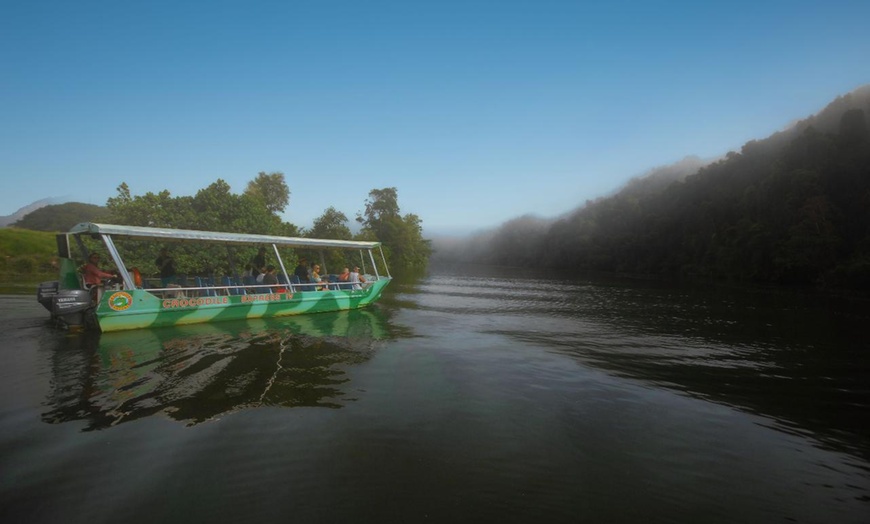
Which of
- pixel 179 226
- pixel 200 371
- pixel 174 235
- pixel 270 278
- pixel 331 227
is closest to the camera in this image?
pixel 200 371

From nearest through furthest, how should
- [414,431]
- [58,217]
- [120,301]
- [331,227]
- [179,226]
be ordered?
[414,431] < [120,301] < [179,226] < [331,227] < [58,217]

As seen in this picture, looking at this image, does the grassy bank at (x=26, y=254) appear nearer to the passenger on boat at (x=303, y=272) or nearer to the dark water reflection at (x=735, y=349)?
the passenger on boat at (x=303, y=272)

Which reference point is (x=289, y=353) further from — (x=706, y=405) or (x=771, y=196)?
(x=771, y=196)

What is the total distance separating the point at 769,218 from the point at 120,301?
69.3 meters

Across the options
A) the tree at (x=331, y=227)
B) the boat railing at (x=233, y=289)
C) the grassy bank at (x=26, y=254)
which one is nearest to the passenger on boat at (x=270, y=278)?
the boat railing at (x=233, y=289)

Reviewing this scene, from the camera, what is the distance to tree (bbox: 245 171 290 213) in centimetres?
7306

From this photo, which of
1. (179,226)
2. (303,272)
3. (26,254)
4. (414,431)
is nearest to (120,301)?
(303,272)

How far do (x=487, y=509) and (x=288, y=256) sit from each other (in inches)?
1448

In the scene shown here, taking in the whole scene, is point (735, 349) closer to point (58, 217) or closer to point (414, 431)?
point (414, 431)

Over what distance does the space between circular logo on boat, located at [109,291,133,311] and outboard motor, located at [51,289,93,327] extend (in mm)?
734

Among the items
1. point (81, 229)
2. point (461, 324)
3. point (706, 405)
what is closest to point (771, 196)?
point (461, 324)

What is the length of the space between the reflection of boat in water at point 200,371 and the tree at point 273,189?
6221 centimetres

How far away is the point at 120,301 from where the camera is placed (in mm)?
13211

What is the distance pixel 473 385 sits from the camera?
9.59 meters
